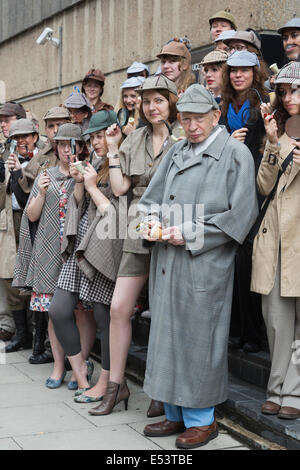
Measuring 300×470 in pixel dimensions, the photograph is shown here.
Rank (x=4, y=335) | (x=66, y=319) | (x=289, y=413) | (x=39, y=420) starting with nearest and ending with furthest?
(x=289, y=413)
(x=39, y=420)
(x=66, y=319)
(x=4, y=335)

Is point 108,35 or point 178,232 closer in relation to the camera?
point 178,232

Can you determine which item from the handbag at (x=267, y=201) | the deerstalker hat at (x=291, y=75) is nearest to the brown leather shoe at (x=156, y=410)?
the handbag at (x=267, y=201)

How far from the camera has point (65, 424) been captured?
4.81 metres

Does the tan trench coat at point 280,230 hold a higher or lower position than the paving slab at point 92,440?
higher

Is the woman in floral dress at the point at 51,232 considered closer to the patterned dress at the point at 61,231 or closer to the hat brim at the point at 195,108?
the patterned dress at the point at 61,231

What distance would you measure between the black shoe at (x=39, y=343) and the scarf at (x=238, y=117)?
2635mm

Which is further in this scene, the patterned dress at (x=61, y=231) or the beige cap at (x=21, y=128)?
the beige cap at (x=21, y=128)

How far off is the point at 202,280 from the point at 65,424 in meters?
1.45

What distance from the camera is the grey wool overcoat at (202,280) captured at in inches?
167

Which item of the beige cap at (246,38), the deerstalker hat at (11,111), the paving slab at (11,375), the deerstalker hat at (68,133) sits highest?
the beige cap at (246,38)

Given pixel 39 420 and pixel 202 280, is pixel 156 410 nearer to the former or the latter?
pixel 39 420

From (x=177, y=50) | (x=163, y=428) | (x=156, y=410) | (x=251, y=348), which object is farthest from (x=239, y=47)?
(x=163, y=428)

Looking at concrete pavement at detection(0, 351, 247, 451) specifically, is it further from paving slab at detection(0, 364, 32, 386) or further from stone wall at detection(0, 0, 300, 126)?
stone wall at detection(0, 0, 300, 126)

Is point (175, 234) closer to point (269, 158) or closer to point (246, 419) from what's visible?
point (269, 158)
